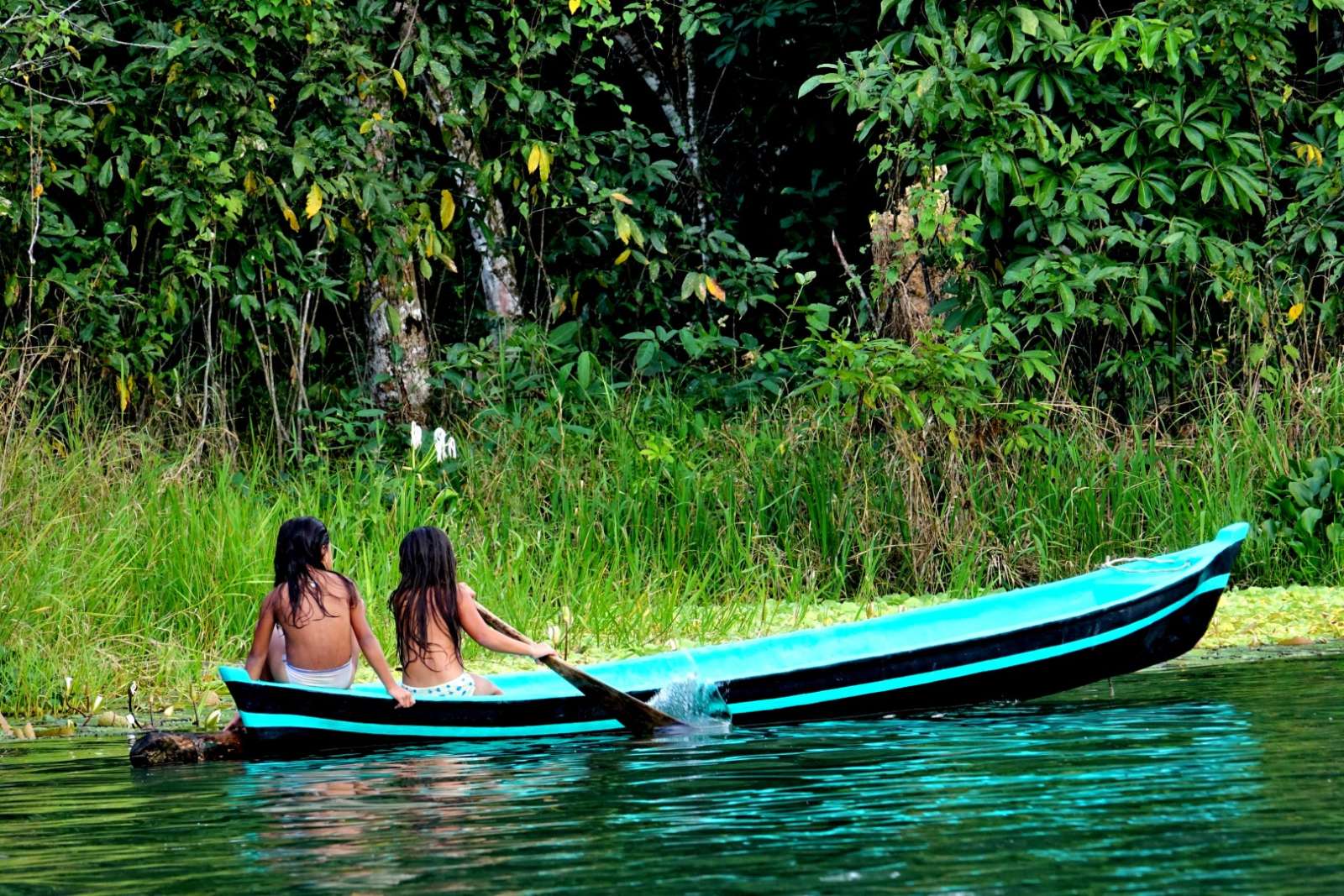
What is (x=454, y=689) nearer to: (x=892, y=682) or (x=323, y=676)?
(x=323, y=676)

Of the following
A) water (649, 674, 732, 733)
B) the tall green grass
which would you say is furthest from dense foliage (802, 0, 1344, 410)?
water (649, 674, 732, 733)

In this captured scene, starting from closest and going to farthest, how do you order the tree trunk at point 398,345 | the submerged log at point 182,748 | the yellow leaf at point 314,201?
the submerged log at point 182,748
the yellow leaf at point 314,201
the tree trunk at point 398,345

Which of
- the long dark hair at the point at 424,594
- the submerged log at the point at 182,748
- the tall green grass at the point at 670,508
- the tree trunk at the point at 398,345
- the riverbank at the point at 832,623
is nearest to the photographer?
the submerged log at the point at 182,748

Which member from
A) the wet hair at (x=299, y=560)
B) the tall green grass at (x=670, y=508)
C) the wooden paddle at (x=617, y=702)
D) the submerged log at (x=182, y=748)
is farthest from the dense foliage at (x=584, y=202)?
the submerged log at (x=182, y=748)

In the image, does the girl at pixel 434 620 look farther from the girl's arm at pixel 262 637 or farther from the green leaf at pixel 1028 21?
the green leaf at pixel 1028 21

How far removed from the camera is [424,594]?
7.61 metres

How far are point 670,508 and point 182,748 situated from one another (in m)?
4.34

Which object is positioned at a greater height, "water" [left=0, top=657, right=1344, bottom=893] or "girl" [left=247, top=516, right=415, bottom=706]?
"girl" [left=247, top=516, right=415, bottom=706]

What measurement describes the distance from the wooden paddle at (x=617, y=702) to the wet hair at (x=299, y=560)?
923 mm

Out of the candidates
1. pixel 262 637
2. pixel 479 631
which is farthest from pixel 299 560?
pixel 479 631

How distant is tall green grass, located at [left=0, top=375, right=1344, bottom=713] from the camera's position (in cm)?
929

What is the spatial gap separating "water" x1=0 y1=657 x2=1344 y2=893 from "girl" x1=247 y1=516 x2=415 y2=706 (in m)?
0.46

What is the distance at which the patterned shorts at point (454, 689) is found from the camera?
760cm

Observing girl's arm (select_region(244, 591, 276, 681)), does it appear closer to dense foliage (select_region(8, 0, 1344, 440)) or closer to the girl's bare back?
the girl's bare back
